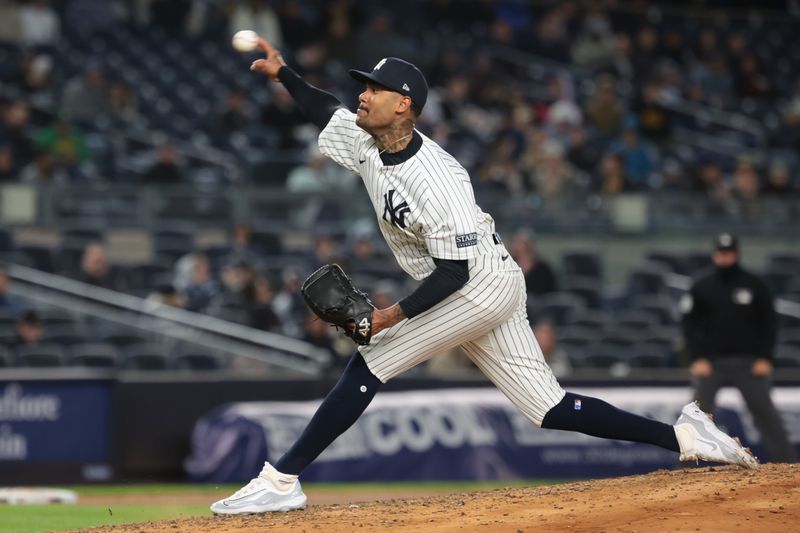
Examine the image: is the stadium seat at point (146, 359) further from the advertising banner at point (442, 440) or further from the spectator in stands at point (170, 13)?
the spectator in stands at point (170, 13)

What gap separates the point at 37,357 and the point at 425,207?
7.33m

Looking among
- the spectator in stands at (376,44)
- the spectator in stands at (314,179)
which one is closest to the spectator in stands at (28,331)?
the spectator in stands at (314,179)

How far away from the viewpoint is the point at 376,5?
821 inches

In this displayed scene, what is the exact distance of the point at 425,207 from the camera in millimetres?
5559

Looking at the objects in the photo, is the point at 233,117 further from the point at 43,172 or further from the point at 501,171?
the point at 501,171

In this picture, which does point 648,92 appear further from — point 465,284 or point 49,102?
point 465,284

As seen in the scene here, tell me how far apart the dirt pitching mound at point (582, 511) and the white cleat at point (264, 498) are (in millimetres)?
43

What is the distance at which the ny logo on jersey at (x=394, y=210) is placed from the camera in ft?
18.4

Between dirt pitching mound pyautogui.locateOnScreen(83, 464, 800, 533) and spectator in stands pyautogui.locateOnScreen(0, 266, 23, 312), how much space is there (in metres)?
7.38

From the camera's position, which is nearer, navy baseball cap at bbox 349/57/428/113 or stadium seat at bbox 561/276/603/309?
navy baseball cap at bbox 349/57/428/113

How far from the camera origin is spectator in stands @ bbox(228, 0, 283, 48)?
60.9ft

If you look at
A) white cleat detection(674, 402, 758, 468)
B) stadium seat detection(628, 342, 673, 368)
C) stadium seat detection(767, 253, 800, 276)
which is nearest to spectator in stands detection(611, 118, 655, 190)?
stadium seat detection(767, 253, 800, 276)

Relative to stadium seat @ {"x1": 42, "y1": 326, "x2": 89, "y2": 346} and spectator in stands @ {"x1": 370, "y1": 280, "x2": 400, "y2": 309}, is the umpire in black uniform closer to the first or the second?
spectator in stands @ {"x1": 370, "y1": 280, "x2": 400, "y2": 309}

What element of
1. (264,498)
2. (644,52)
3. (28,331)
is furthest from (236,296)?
(644,52)
